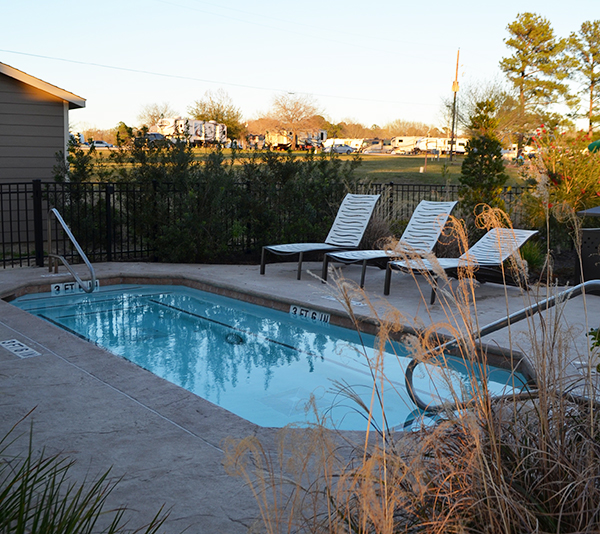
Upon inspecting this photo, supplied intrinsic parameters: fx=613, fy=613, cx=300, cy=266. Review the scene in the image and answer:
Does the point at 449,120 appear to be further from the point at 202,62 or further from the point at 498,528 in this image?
the point at 498,528

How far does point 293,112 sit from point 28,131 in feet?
91.4

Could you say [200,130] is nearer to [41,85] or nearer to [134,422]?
[41,85]

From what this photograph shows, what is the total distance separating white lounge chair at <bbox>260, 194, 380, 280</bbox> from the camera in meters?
7.95

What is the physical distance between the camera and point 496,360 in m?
4.99

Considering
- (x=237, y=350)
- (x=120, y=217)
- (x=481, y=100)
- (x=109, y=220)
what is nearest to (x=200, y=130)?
(x=481, y=100)

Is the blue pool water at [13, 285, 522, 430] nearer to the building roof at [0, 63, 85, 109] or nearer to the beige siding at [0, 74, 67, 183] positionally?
the beige siding at [0, 74, 67, 183]

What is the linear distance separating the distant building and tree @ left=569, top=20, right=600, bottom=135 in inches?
1183

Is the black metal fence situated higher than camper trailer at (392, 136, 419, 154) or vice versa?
camper trailer at (392, 136, 419, 154)

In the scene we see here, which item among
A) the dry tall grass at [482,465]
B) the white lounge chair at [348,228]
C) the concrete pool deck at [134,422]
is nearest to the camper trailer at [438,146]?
the white lounge chair at [348,228]

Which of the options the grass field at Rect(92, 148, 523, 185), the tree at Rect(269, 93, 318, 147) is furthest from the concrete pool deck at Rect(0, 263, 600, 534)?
the tree at Rect(269, 93, 318, 147)

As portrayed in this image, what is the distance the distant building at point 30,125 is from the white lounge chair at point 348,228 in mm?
5348

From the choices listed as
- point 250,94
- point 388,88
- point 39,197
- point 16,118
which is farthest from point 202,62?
point 39,197

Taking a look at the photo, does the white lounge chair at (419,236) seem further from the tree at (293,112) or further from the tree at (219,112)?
the tree at (293,112)

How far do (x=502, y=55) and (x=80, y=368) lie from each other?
37.6 m
